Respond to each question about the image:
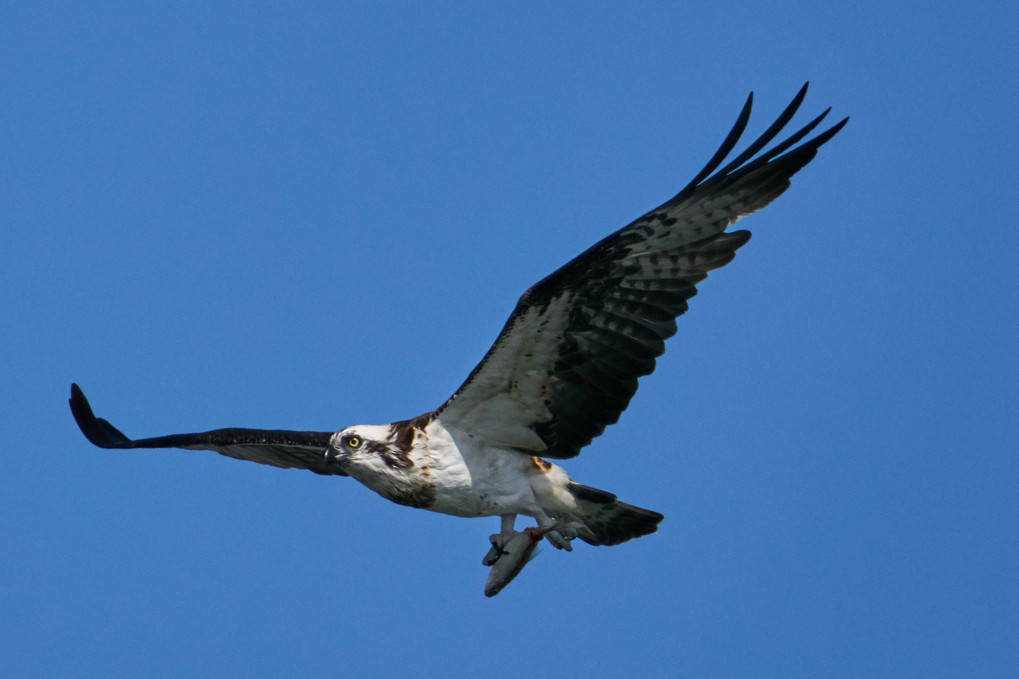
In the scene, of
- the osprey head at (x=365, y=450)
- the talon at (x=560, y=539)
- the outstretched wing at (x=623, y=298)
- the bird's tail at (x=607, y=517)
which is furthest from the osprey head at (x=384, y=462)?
the bird's tail at (x=607, y=517)

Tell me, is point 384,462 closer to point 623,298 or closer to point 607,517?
point 607,517

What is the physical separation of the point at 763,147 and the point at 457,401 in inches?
112

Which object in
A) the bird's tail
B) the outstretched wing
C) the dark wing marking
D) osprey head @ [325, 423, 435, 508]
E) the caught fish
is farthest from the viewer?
the dark wing marking

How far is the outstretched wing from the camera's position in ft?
30.4

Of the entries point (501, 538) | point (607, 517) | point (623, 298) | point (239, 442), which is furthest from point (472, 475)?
point (239, 442)

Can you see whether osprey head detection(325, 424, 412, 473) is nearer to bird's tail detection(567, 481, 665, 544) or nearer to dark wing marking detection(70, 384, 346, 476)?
dark wing marking detection(70, 384, 346, 476)

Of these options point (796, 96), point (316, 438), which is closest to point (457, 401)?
point (316, 438)

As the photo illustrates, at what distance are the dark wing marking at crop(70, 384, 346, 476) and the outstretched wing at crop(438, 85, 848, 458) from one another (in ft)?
4.55

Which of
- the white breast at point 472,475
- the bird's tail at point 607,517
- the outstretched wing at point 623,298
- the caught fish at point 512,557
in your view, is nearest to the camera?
the outstretched wing at point 623,298

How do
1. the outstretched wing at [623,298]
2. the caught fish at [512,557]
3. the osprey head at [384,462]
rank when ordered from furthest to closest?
the caught fish at [512,557]
the osprey head at [384,462]
the outstretched wing at [623,298]

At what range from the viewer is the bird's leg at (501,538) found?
1013 centimetres

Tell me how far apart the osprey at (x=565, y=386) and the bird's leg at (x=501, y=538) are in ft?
0.03

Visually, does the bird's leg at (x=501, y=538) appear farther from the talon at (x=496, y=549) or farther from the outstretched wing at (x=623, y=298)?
the outstretched wing at (x=623, y=298)

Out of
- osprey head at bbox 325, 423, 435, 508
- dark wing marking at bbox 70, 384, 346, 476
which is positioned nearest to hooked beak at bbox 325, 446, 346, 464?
osprey head at bbox 325, 423, 435, 508
